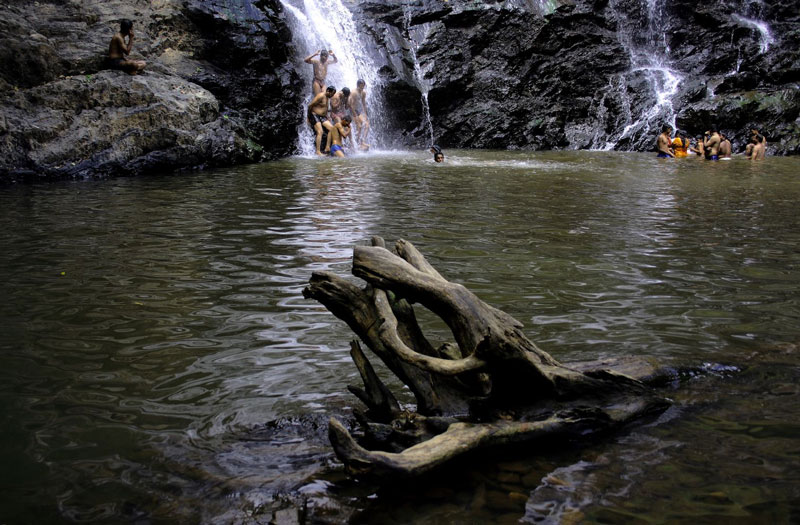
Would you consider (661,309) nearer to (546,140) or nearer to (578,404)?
(578,404)

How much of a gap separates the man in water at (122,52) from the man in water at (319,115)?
17.4 feet

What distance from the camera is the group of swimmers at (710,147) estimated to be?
1644cm

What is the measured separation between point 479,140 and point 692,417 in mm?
19593

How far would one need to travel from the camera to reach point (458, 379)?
8.41ft

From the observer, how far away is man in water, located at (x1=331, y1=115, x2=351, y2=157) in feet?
55.6

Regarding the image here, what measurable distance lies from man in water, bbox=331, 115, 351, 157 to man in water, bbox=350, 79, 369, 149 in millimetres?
1924

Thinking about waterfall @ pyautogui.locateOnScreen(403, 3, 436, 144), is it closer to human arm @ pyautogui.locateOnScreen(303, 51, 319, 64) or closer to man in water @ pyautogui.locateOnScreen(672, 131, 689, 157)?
human arm @ pyautogui.locateOnScreen(303, 51, 319, 64)

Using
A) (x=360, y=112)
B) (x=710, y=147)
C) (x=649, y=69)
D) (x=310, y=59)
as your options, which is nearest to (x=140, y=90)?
(x=310, y=59)

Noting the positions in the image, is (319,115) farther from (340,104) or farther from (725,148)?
(725,148)

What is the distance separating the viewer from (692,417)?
2.55 m

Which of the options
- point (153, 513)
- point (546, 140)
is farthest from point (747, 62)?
point (153, 513)

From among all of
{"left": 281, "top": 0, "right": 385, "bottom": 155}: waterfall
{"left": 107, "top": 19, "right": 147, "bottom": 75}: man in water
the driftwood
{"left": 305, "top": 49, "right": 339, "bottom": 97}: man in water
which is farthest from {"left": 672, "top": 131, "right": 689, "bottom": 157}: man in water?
the driftwood

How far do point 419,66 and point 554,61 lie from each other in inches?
194

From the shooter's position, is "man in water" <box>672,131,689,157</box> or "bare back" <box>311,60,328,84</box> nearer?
"man in water" <box>672,131,689,157</box>
